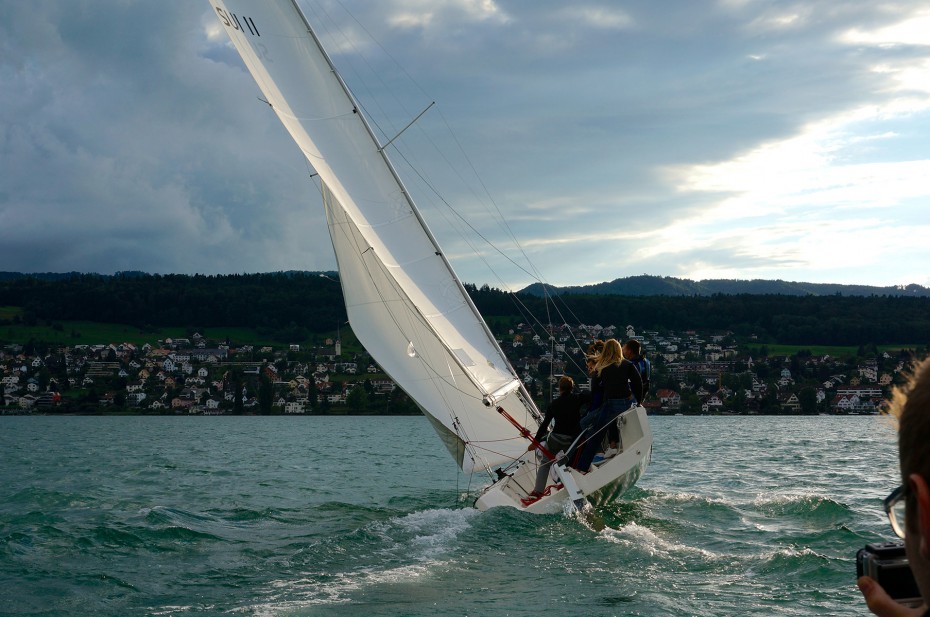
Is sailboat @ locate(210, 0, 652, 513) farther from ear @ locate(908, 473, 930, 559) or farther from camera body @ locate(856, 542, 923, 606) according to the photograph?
ear @ locate(908, 473, 930, 559)

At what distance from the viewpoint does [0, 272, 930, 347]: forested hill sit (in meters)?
105

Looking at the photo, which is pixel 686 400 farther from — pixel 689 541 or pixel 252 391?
pixel 689 541

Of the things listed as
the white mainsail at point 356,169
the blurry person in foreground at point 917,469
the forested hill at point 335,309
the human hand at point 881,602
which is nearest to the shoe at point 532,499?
the white mainsail at point 356,169

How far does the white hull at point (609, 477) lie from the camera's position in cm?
1327

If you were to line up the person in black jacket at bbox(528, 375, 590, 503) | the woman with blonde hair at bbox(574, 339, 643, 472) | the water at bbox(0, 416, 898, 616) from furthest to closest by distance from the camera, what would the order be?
the person in black jacket at bbox(528, 375, 590, 503) < the woman with blonde hair at bbox(574, 339, 643, 472) < the water at bbox(0, 416, 898, 616)

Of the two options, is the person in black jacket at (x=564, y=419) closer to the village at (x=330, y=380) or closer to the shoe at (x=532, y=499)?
the shoe at (x=532, y=499)

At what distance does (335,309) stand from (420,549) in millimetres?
109012

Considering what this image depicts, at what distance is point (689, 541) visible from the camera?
12.1m

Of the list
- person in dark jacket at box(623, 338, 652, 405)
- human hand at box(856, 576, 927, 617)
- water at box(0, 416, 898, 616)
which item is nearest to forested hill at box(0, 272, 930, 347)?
water at box(0, 416, 898, 616)

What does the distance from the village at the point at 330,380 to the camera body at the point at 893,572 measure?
8275cm

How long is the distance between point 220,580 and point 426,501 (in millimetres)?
8456

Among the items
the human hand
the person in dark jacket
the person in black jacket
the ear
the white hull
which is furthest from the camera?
the person in dark jacket

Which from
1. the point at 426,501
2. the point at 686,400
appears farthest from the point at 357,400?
the point at 426,501

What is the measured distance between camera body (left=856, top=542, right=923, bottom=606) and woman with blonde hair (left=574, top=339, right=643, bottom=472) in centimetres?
1193
